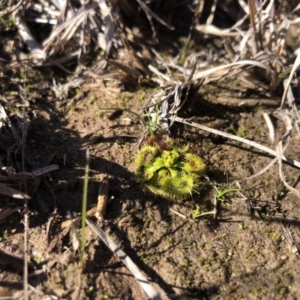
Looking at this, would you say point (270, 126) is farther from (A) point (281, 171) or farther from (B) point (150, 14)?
(B) point (150, 14)

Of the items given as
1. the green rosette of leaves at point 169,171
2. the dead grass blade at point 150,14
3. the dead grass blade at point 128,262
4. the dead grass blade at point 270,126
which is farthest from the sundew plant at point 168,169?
the dead grass blade at point 150,14

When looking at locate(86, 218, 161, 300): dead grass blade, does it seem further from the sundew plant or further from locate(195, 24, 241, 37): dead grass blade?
locate(195, 24, 241, 37): dead grass blade

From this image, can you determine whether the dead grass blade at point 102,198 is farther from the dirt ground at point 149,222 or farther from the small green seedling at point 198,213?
the small green seedling at point 198,213

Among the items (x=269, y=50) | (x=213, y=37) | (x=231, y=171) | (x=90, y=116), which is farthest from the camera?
(x=213, y=37)

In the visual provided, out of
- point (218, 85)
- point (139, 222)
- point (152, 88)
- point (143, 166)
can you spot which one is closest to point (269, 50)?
point (218, 85)

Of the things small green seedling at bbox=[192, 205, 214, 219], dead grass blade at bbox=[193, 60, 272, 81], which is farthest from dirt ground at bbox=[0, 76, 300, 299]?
dead grass blade at bbox=[193, 60, 272, 81]

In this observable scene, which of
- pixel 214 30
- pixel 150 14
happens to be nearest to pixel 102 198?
pixel 150 14

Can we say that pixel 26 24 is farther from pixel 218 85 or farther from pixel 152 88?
pixel 218 85
